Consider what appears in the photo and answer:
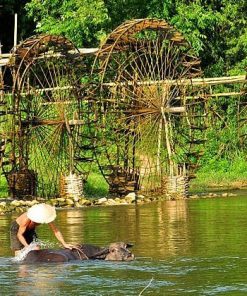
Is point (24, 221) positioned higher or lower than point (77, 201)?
higher

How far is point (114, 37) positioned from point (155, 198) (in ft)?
11.6

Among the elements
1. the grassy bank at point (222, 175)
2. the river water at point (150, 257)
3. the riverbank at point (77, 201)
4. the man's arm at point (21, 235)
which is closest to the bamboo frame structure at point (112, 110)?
the riverbank at point (77, 201)

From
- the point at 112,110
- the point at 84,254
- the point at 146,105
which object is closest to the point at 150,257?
the point at 84,254

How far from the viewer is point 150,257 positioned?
44.3 ft

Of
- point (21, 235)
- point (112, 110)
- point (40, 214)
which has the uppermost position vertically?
point (112, 110)

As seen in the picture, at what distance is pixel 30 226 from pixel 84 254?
75cm

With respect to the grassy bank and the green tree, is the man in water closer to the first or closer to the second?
the grassy bank

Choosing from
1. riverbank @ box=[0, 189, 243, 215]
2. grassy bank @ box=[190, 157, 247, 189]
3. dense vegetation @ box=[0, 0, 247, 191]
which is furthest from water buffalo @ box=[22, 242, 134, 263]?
dense vegetation @ box=[0, 0, 247, 191]

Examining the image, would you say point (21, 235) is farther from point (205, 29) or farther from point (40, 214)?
point (205, 29)

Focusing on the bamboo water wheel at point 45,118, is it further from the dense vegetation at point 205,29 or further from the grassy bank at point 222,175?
the dense vegetation at point 205,29

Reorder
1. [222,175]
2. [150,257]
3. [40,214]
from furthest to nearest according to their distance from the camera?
[222,175] < [150,257] < [40,214]

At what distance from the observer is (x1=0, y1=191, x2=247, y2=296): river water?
11.4 m

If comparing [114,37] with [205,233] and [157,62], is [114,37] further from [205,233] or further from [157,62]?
[205,233]

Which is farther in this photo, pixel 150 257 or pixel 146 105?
pixel 146 105
